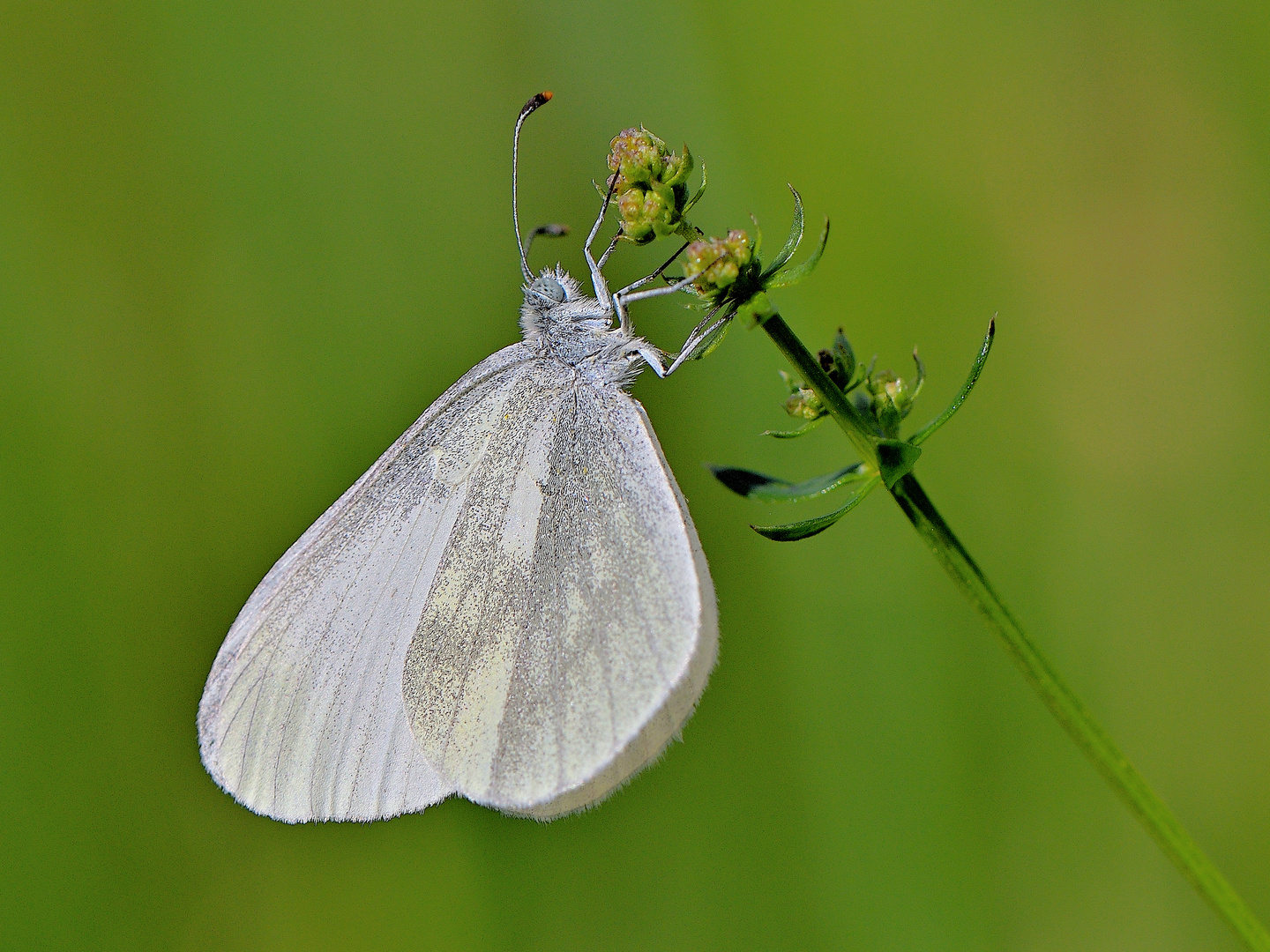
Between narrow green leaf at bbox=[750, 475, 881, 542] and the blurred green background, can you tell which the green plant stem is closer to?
narrow green leaf at bbox=[750, 475, 881, 542]

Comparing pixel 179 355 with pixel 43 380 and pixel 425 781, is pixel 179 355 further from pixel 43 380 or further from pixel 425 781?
pixel 425 781

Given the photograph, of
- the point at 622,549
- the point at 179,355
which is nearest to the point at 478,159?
the point at 179,355

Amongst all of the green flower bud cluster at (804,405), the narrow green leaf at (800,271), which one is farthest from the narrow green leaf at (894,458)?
the narrow green leaf at (800,271)

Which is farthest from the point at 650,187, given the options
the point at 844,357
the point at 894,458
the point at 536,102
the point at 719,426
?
the point at 719,426

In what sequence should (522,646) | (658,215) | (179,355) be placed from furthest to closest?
(179,355)
(522,646)
(658,215)

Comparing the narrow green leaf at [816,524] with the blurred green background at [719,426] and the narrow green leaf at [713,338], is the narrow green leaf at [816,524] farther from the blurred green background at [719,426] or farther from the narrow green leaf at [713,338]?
the blurred green background at [719,426]

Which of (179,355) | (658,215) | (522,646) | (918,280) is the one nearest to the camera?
(658,215)

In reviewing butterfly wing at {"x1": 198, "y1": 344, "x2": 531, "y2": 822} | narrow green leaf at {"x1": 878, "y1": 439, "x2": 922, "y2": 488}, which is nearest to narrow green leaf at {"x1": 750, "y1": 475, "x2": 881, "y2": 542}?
narrow green leaf at {"x1": 878, "y1": 439, "x2": 922, "y2": 488}
